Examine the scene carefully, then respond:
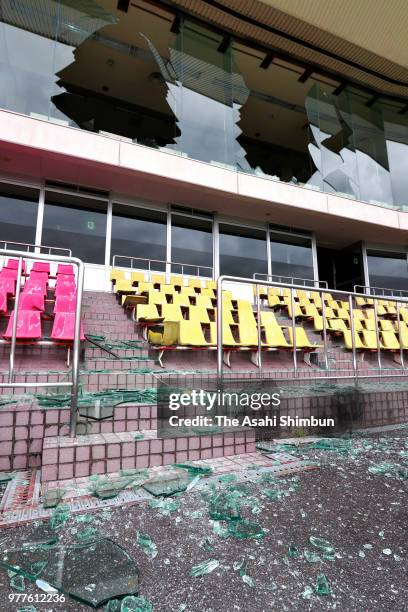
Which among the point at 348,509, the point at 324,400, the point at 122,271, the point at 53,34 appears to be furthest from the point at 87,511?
the point at 53,34

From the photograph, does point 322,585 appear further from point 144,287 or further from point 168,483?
point 144,287

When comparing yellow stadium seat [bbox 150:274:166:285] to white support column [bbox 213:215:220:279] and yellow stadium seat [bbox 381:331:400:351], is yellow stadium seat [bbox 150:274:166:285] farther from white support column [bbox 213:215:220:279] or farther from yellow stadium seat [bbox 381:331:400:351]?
yellow stadium seat [bbox 381:331:400:351]

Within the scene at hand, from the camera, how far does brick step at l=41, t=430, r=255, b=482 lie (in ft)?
6.37

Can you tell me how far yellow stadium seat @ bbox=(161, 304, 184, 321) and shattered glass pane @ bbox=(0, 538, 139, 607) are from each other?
179 inches

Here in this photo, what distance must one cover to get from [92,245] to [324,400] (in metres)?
7.99

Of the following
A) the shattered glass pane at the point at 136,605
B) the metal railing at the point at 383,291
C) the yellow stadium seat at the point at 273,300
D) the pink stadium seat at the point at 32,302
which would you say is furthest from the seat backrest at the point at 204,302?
the metal railing at the point at 383,291

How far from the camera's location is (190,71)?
385 inches

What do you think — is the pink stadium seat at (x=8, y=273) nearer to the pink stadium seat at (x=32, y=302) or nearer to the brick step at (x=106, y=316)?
the pink stadium seat at (x=32, y=302)

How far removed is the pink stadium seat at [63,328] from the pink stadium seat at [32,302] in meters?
0.48

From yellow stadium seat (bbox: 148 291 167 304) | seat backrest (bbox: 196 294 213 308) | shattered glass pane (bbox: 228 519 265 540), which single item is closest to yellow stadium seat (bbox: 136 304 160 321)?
yellow stadium seat (bbox: 148 291 167 304)

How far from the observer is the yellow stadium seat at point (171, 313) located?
589cm

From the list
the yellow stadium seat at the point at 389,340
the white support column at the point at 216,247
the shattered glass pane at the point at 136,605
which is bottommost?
the shattered glass pane at the point at 136,605

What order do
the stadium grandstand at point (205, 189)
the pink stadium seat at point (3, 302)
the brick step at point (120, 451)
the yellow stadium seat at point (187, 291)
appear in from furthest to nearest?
the yellow stadium seat at point (187, 291) → the stadium grandstand at point (205, 189) → the pink stadium seat at point (3, 302) → the brick step at point (120, 451)

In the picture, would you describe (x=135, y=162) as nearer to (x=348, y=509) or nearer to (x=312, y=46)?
(x=312, y=46)
